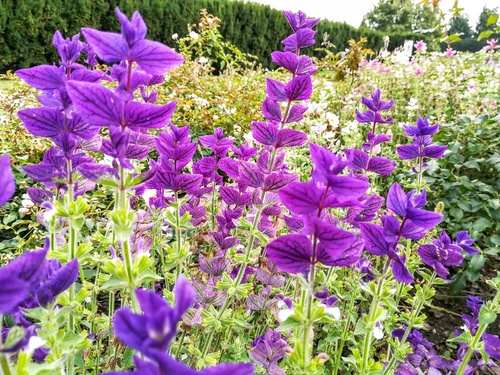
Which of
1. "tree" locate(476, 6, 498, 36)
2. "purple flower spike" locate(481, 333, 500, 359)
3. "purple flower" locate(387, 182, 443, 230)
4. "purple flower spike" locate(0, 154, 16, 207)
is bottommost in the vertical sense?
"purple flower spike" locate(481, 333, 500, 359)

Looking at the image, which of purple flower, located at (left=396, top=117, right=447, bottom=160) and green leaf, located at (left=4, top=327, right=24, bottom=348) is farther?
purple flower, located at (left=396, top=117, right=447, bottom=160)

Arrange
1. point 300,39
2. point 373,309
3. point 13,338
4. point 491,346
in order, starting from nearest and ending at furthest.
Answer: point 13,338
point 373,309
point 300,39
point 491,346

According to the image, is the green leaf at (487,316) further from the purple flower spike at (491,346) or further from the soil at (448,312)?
the soil at (448,312)

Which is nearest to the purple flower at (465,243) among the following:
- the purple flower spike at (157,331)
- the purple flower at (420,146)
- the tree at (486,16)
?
the purple flower at (420,146)

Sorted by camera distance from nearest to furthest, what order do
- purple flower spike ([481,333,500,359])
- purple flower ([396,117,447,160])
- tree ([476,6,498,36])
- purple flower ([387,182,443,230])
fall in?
purple flower ([387,182,443,230]) → purple flower ([396,117,447,160]) → purple flower spike ([481,333,500,359]) → tree ([476,6,498,36])

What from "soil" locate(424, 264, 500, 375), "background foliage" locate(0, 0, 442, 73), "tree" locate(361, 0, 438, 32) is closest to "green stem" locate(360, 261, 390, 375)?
"soil" locate(424, 264, 500, 375)

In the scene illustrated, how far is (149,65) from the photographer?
762 millimetres

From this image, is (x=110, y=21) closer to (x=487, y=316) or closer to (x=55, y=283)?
(x=487, y=316)

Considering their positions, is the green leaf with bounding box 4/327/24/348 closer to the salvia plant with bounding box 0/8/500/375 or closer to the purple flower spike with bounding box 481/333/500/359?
the salvia plant with bounding box 0/8/500/375

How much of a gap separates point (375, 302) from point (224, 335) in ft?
2.30

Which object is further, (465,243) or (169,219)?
(465,243)

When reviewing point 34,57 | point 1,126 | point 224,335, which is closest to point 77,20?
point 34,57

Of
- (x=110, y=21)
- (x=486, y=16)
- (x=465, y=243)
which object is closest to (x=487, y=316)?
(x=465, y=243)

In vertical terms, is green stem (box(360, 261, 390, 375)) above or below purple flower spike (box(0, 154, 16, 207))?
below
